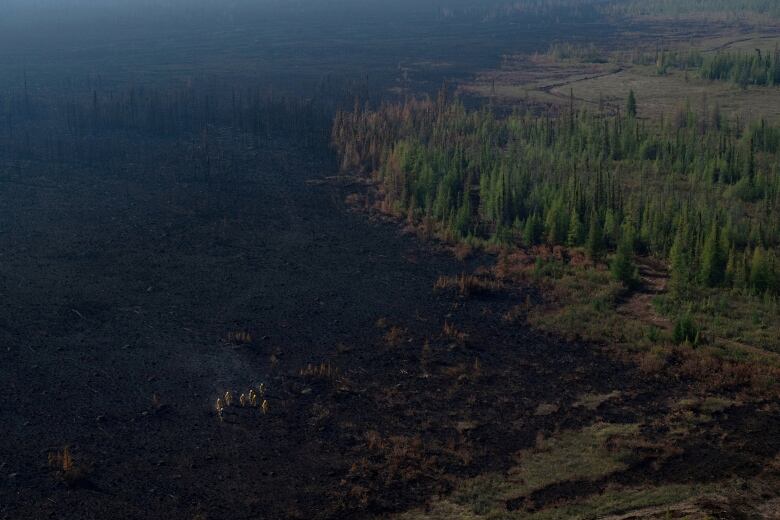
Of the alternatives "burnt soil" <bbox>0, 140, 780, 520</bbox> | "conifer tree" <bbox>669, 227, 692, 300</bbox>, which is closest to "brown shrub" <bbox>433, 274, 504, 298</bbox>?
"burnt soil" <bbox>0, 140, 780, 520</bbox>

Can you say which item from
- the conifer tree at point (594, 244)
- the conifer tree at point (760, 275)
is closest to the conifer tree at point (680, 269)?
the conifer tree at point (760, 275)

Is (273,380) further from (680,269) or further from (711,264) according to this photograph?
(711,264)

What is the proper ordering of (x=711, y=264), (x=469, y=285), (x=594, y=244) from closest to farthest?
(x=711, y=264) → (x=469, y=285) → (x=594, y=244)

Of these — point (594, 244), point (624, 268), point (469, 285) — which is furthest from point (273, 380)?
point (594, 244)

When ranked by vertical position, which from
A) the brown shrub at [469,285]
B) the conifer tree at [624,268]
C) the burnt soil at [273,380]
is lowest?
the burnt soil at [273,380]

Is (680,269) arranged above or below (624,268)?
above

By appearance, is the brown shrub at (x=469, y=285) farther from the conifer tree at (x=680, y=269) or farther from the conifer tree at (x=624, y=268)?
the conifer tree at (x=680, y=269)

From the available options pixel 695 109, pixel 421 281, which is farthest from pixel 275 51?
pixel 421 281

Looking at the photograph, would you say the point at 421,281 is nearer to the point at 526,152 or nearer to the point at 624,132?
the point at 526,152
